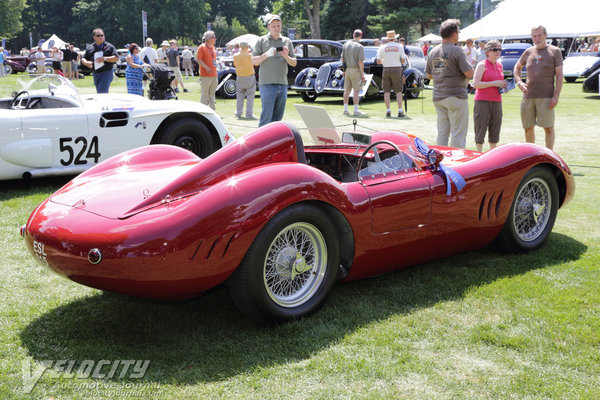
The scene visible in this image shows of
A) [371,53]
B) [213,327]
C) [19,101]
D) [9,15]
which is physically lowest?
[213,327]

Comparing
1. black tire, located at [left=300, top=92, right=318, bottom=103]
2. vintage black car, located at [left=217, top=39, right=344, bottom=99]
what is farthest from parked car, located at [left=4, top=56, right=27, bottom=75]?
black tire, located at [left=300, top=92, right=318, bottom=103]

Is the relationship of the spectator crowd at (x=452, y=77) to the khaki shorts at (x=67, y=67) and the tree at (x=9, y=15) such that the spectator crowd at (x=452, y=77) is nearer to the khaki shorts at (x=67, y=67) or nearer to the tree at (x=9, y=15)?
the khaki shorts at (x=67, y=67)

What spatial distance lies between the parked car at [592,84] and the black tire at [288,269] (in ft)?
58.0

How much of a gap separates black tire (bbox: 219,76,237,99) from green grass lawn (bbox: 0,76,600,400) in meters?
13.7

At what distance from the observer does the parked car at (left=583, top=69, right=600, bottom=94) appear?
60.9ft

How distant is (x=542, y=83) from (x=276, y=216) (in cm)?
579

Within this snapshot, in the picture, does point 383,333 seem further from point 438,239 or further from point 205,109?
point 205,109

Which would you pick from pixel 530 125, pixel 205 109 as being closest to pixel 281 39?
pixel 205 109

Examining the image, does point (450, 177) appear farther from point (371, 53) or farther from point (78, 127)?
point (371, 53)

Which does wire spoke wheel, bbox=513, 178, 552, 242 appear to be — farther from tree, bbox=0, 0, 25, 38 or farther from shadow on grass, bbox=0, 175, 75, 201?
tree, bbox=0, 0, 25, 38

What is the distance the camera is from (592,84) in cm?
1866

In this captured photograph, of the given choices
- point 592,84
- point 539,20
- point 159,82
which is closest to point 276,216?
point 159,82

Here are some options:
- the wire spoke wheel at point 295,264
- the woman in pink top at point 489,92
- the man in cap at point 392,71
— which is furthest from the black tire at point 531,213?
the man in cap at point 392,71

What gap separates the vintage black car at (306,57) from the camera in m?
18.2
